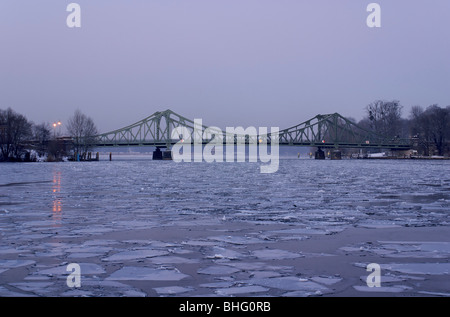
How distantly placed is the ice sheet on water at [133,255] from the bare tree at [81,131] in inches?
3370

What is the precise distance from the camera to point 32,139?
267 ft

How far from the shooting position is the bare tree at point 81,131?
90.3m

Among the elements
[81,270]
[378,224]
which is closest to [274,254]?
[81,270]

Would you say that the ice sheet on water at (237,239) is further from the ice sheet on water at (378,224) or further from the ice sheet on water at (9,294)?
the ice sheet on water at (9,294)

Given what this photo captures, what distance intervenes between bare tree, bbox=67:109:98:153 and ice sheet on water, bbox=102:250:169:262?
281ft

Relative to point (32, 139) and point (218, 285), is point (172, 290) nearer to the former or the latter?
point (218, 285)

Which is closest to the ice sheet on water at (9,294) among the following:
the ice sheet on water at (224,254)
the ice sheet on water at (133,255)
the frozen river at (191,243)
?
the frozen river at (191,243)

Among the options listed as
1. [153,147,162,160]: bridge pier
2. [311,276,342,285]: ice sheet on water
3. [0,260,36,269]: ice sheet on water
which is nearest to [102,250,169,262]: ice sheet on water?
[0,260,36,269]: ice sheet on water

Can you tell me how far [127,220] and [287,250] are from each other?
3778mm

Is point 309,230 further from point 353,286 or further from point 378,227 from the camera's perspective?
point 353,286

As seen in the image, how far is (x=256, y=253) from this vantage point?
20.5 ft

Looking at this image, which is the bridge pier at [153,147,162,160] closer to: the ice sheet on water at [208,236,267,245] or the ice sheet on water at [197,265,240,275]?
the ice sheet on water at [208,236,267,245]

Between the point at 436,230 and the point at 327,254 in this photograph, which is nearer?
the point at 327,254

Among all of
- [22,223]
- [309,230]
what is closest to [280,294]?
[309,230]
